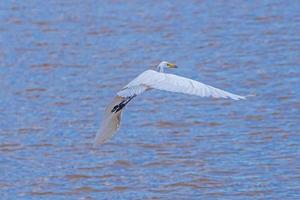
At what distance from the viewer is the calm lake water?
7184 millimetres

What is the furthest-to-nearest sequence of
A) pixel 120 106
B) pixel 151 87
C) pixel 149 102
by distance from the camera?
pixel 149 102, pixel 120 106, pixel 151 87

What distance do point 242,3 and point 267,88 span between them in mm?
3572

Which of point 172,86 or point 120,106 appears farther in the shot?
point 120,106

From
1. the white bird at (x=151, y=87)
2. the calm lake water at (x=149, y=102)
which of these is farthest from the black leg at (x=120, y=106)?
the calm lake water at (x=149, y=102)

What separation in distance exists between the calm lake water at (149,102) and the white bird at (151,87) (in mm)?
1147

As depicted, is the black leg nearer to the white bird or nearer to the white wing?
the white bird

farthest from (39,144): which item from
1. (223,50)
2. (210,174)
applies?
(223,50)

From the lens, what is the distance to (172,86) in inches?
197

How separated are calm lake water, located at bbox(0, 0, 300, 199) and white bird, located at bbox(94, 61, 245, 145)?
115 cm

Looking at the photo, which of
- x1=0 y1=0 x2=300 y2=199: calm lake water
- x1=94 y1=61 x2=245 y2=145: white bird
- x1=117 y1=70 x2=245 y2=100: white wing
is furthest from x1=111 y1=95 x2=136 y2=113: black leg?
x1=0 y1=0 x2=300 y2=199: calm lake water

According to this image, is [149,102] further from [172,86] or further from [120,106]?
[172,86]

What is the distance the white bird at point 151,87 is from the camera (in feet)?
15.8

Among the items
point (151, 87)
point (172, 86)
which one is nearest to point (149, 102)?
point (151, 87)

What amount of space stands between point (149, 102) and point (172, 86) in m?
4.12
